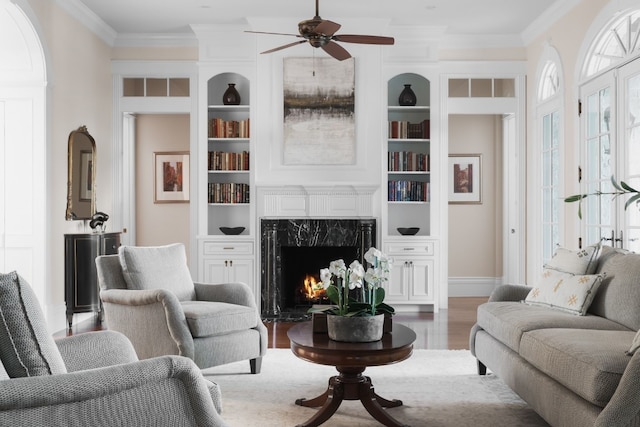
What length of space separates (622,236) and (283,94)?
369 centimetres

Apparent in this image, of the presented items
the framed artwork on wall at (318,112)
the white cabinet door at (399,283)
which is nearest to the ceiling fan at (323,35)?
the framed artwork on wall at (318,112)

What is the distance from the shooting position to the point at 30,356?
5.97ft

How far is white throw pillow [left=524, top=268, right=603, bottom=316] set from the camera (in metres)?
3.70

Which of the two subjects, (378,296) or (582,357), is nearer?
(582,357)

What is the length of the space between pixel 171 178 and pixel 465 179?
13.0 ft

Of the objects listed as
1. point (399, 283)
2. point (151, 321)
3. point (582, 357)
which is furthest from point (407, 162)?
point (582, 357)

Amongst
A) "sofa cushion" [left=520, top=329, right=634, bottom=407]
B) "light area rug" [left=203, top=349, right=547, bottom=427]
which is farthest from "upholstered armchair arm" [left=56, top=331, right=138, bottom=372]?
"sofa cushion" [left=520, top=329, right=634, bottom=407]

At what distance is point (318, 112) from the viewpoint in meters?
6.91

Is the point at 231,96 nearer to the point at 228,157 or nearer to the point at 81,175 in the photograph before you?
the point at 228,157

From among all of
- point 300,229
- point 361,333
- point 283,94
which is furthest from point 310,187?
point 361,333

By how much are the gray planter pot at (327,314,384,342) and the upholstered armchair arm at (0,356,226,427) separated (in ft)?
4.77

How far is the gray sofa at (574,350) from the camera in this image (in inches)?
98.7

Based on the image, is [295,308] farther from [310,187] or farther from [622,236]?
[622,236]

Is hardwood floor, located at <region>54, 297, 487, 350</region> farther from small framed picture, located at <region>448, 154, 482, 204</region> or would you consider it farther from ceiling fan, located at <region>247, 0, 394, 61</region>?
ceiling fan, located at <region>247, 0, 394, 61</region>
